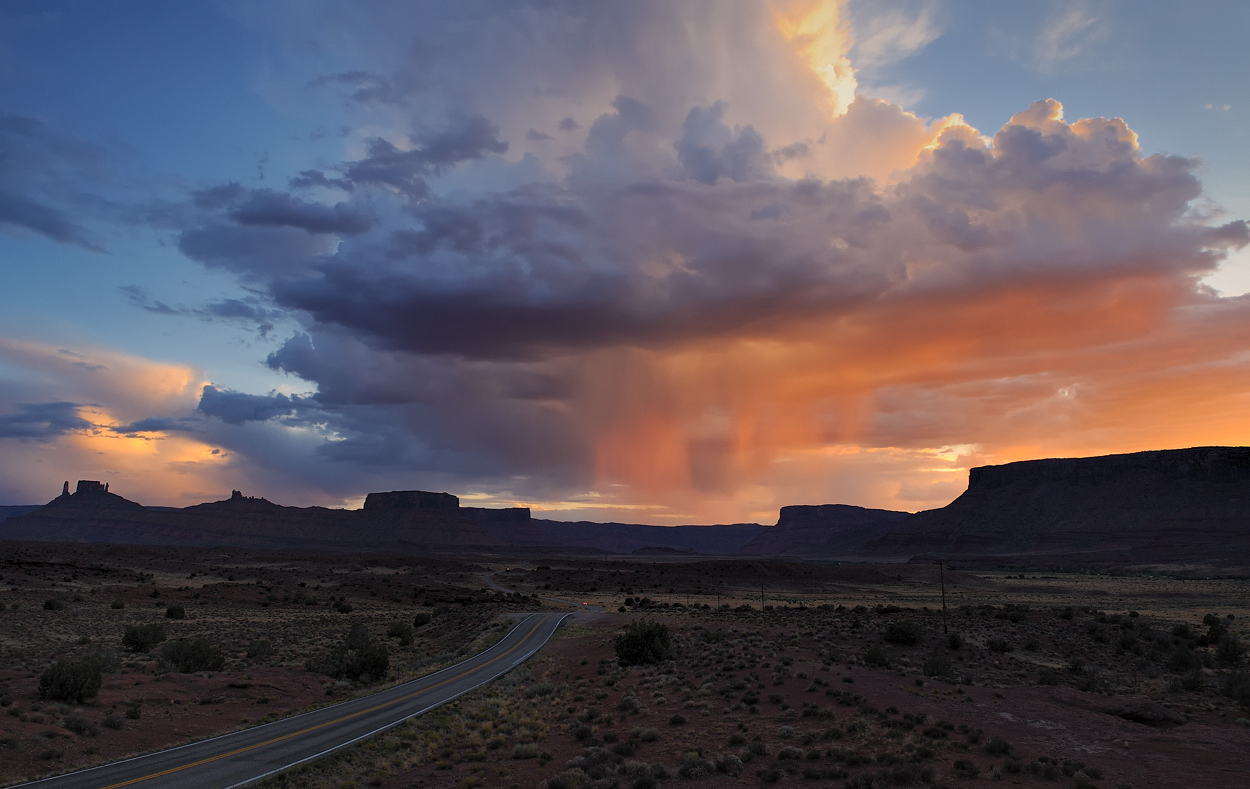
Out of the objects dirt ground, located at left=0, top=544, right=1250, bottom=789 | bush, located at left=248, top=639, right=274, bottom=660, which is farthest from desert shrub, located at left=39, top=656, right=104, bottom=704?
bush, located at left=248, top=639, right=274, bottom=660

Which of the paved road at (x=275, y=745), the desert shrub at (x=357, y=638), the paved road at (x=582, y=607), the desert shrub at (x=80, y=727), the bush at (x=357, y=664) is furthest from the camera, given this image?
the paved road at (x=582, y=607)

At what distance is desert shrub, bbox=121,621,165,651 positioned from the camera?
135ft

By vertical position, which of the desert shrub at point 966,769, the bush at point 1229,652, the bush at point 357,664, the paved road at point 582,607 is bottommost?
the paved road at point 582,607

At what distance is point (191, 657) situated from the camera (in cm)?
3544

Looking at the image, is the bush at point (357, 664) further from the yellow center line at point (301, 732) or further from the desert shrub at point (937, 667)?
the desert shrub at point (937, 667)

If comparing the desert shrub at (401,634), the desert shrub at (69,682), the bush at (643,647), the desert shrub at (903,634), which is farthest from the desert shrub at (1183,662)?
the desert shrub at (69,682)

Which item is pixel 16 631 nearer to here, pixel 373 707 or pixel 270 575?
pixel 373 707

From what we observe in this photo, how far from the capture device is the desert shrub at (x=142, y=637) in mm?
41062

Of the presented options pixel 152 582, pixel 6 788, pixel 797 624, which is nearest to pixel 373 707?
pixel 6 788

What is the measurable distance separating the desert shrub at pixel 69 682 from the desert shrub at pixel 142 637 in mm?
17012

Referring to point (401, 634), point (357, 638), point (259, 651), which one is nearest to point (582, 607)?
point (401, 634)

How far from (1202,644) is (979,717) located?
3077cm

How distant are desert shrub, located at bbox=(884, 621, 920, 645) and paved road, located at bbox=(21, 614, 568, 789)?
2138 centimetres

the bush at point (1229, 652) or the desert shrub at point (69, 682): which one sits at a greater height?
the desert shrub at point (69, 682)
